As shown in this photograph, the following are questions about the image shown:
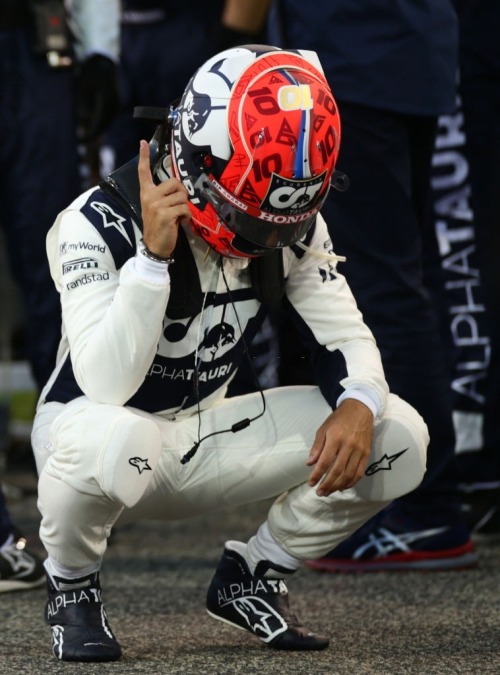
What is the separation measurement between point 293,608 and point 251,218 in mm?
827

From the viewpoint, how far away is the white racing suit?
2.23 metres

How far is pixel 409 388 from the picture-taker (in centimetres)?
298

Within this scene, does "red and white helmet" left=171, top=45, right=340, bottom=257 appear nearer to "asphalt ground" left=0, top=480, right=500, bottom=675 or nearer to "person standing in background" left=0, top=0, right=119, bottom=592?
"asphalt ground" left=0, top=480, right=500, bottom=675

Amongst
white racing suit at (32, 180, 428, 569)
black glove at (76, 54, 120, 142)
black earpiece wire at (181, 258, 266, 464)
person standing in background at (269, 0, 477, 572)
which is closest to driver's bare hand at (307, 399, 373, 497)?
white racing suit at (32, 180, 428, 569)

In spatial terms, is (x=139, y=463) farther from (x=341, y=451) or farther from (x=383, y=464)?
(x=383, y=464)

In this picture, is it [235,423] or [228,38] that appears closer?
[235,423]

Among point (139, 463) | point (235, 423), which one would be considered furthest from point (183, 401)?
point (139, 463)

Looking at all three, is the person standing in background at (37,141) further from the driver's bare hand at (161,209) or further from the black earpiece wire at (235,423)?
the driver's bare hand at (161,209)

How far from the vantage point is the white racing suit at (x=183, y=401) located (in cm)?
223

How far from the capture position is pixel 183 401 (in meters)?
2.51

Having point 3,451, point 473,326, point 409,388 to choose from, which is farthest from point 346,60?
point 3,451

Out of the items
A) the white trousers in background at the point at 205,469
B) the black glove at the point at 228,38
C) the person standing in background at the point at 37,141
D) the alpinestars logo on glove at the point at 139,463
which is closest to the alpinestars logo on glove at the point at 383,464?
the white trousers in background at the point at 205,469

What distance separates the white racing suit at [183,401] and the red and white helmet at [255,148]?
0.13m

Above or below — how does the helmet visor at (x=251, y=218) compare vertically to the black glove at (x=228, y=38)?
below
